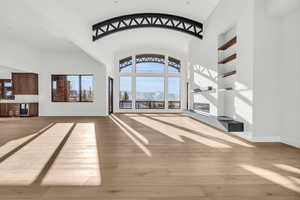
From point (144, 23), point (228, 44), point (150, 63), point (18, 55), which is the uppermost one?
point (144, 23)

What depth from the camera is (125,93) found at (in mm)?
11273

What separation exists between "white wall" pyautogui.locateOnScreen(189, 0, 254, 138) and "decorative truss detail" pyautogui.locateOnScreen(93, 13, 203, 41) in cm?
67

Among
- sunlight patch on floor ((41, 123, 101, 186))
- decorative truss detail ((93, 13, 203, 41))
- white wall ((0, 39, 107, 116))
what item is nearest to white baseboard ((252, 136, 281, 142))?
sunlight patch on floor ((41, 123, 101, 186))

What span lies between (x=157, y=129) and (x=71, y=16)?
13.1 ft

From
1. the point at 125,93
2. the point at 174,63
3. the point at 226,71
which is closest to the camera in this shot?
the point at 226,71

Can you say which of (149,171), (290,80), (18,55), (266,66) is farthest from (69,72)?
(290,80)

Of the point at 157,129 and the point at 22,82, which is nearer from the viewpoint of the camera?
the point at 157,129

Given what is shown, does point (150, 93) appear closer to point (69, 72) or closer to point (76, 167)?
point (69, 72)

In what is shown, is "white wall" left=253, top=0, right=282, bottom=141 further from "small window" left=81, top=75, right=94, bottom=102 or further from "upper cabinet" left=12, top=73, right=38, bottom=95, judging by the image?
"upper cabinet" left=12, top=73, right=38, bottom=95

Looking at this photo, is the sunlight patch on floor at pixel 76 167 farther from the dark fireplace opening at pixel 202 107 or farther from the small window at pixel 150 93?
the small window at pixel 150 93

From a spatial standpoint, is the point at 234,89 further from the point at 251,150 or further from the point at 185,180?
the point at 185,180

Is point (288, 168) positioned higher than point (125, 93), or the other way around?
point (125, 93)

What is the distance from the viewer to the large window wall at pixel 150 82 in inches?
444

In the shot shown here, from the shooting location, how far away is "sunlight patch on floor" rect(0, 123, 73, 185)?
2027 millimetres
